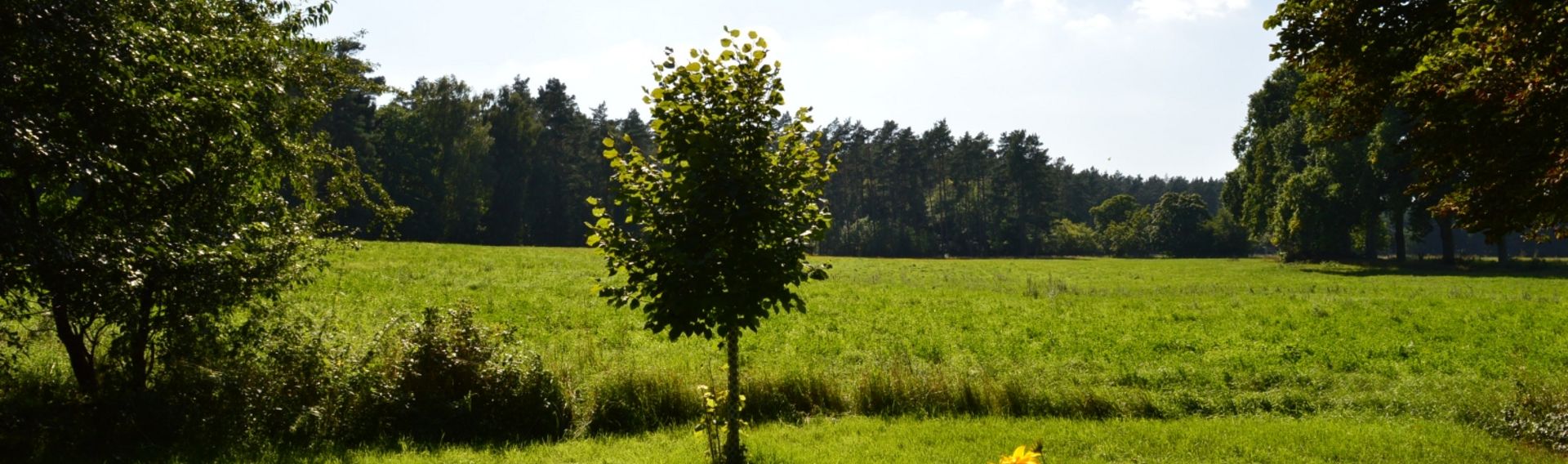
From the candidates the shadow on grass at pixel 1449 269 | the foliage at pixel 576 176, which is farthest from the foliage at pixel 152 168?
the shadow on grass at pixel 1449 269

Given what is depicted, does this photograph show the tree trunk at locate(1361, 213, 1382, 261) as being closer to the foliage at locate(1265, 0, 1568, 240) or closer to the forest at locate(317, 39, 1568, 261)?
the forest at locate(317, 39, 1568, 261)

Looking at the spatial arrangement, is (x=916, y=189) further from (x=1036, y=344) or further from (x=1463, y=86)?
(x=1463, y=86)

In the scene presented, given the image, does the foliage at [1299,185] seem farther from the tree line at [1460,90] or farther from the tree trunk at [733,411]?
the tree trunk at [733,411]

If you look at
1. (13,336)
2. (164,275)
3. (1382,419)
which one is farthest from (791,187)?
(1382,419)

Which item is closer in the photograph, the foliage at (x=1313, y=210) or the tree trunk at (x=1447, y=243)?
the foliage at (x=1313, y=210)

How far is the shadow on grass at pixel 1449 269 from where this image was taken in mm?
41375

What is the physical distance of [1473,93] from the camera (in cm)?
804

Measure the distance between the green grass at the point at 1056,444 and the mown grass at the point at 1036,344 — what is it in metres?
0.89

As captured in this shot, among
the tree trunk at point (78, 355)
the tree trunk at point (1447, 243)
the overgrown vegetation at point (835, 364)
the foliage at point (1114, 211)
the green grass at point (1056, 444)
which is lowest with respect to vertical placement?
the green grass at point (1056, 444)

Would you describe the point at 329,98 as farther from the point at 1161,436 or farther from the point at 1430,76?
the point at 1430,76

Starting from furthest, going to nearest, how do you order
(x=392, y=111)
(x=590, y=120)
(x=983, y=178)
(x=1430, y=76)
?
(x=983, y=178) → (x=590, y=120) → (x=392, y=111) → (x=1430, y=76)

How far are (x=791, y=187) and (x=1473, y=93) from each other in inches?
284

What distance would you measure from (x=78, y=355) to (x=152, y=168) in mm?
2916

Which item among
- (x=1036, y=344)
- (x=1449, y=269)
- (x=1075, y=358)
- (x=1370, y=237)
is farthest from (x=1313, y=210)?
(x=1075, y=358)
